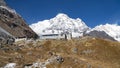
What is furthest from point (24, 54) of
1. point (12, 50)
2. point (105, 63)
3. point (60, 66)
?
point (105, 63)

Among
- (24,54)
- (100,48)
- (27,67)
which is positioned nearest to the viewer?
(27,67)

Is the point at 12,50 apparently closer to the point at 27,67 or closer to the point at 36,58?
the point at 36,58

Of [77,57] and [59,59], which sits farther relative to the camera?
[77,57]

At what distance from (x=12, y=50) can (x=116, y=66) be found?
6301 cm

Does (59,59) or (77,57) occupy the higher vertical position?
(77,57)

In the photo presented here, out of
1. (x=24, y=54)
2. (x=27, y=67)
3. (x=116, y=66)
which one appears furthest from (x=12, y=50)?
(x=116, y=66)

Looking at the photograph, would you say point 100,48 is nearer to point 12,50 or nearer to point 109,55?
point 109,55

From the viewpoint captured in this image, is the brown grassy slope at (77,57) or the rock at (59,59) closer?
the brown grassy slope at (77,57)

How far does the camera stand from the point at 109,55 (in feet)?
616

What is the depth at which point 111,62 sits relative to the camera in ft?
575

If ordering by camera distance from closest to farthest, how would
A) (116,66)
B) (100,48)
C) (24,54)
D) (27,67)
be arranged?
(27,67) → (116,66) → (24,54) → (100,48)

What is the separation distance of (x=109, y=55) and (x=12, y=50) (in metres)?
60.8

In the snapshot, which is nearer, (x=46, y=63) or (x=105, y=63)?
(x=46, y=63)

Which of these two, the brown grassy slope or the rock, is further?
the rock
